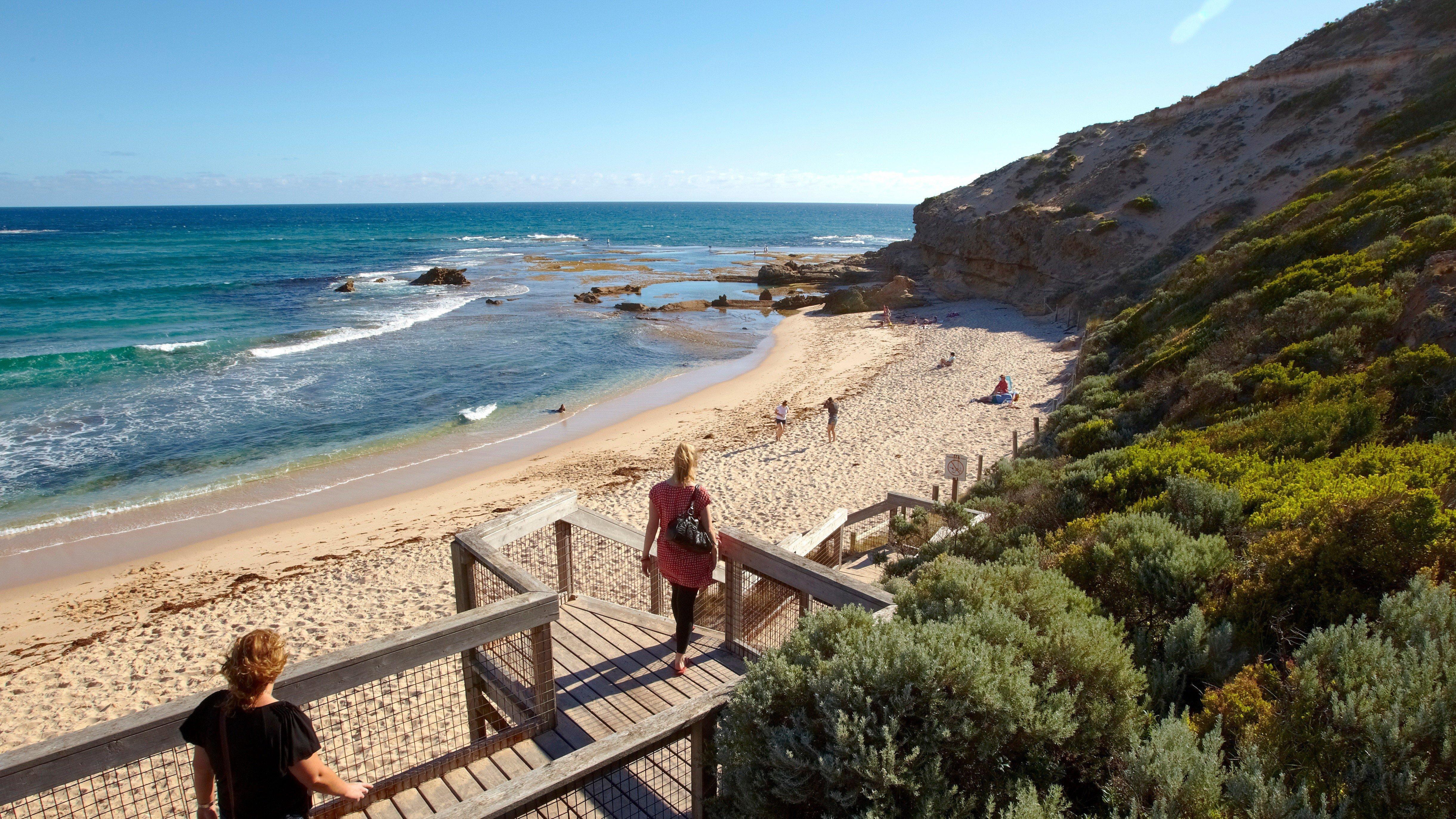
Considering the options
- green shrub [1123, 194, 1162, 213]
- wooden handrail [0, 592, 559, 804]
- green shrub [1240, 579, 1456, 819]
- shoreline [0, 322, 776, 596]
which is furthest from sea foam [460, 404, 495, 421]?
green shrub [1123, 194, 1162, 213]

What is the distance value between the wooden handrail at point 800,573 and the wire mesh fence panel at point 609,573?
16.7 ft

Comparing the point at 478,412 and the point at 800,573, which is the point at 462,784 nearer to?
the point at 800,573

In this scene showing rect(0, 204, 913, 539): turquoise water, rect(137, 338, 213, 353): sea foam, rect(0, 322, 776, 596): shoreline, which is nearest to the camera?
rect(0, 322, 776, 596): shoreline

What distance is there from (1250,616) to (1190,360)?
363 inches

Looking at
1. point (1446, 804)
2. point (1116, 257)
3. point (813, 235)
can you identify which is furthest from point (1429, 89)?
point (813, 235)

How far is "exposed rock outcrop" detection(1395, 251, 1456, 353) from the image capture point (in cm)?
802

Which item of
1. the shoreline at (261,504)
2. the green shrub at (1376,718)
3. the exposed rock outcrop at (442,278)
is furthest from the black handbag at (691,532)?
the exposed rock outcrop at (442,278)

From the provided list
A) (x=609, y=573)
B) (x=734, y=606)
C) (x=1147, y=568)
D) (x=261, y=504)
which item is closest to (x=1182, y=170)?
(x=609, y=573)

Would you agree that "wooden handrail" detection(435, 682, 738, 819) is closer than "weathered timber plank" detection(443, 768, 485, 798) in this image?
Yes

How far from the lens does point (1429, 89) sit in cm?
2700

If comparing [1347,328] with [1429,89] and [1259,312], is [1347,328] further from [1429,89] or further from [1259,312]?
[1429,89]

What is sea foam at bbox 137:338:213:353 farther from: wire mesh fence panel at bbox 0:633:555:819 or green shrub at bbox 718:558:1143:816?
green shrub at bbox 718:558:1143:816

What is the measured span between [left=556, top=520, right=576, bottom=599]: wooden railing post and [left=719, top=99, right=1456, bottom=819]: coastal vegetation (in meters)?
2.59

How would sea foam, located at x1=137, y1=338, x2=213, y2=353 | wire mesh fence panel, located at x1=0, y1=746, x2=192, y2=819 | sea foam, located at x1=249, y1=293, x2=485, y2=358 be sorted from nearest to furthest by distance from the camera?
wire mesh fence panel, located at x1=0, y1=746, x2=192, y2=819 < sea foam, located at x1=137, y1=338, x2=213, y2=353 < sea foam, located at x1=249, y1=293, x2=485, y2=358
